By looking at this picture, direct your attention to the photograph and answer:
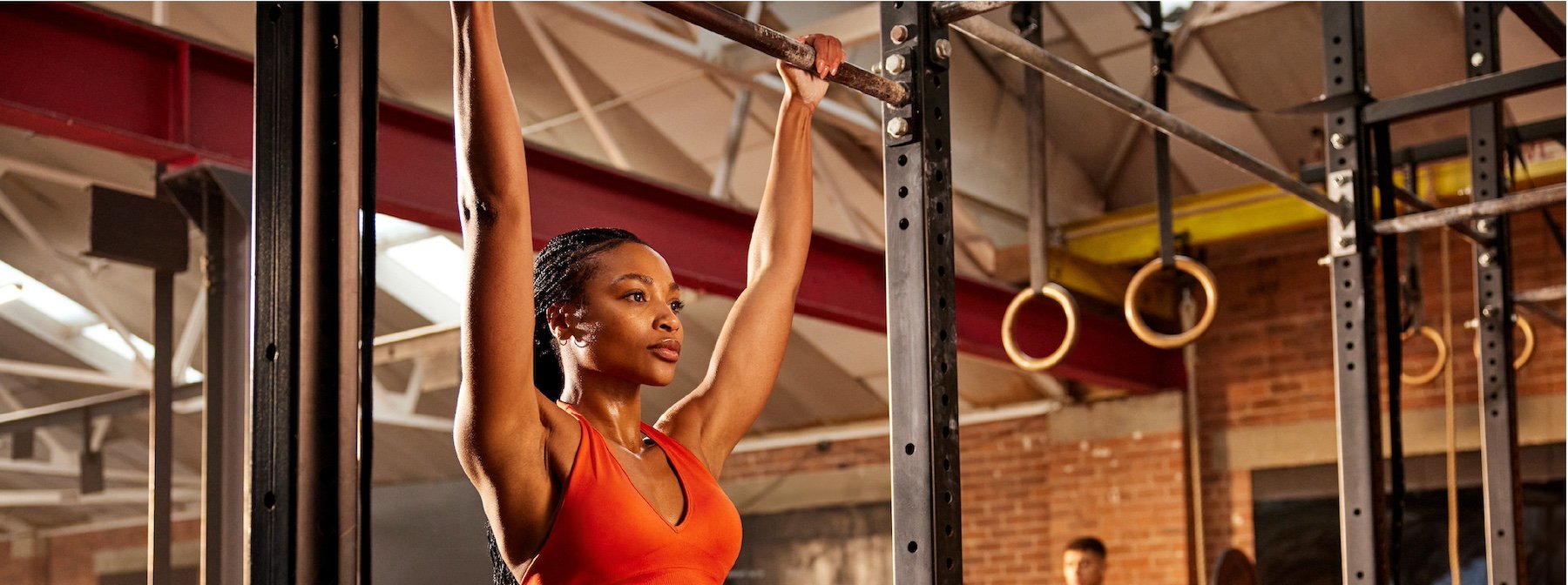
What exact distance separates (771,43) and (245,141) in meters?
2.68

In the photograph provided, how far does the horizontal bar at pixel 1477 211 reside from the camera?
10.4ft

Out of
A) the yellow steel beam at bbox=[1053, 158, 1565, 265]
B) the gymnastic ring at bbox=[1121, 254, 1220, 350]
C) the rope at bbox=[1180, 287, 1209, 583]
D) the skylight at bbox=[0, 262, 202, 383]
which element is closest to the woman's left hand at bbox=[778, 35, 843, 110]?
the gymnastic ring at bbox=[1121, 254, 1220, 350]

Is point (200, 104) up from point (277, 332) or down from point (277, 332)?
up

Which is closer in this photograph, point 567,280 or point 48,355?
point 567,280

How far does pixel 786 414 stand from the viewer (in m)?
9.53

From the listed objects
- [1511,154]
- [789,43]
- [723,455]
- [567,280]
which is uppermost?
[1511,154]

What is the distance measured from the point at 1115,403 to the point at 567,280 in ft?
22.4

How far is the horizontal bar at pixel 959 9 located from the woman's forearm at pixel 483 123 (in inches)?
34.5

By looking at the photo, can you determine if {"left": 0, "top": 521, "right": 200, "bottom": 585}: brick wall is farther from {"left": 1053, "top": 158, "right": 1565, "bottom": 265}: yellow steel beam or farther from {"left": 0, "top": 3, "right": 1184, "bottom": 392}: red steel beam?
{"left": 0, "top": 3, "right": 1184, "bottom": 392}: red steel beam

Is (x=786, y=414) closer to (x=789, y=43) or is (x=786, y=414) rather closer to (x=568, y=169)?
(x=568, y=169)

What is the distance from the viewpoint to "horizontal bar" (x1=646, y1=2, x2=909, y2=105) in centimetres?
173

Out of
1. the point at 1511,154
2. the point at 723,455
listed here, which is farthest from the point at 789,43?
the point at 1511,154

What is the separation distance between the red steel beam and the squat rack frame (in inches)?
94.7

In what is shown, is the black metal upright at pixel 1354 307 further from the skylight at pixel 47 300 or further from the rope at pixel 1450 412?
the skylight at pixel 47 300
